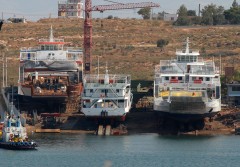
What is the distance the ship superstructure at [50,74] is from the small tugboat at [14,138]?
23.3 meters

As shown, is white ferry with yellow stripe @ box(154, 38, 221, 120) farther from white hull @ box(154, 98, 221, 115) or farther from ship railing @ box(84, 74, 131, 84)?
ship railing @ box(84, 74, 131, 84)

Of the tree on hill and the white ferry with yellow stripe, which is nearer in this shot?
the white ferry with yellow stripe

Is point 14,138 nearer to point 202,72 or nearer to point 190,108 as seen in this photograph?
point 190,108

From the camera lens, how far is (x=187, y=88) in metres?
120

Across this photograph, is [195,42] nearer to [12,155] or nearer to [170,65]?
[170,65]

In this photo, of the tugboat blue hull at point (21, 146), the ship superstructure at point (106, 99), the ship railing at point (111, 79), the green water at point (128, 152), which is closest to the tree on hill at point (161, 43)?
the ship railing at point (111, 79)

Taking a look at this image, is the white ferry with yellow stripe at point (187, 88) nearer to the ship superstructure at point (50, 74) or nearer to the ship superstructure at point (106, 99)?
the ship superstructure at point (106, 99)

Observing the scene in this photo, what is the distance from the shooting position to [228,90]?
416 feet

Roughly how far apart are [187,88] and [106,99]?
26.7 feet

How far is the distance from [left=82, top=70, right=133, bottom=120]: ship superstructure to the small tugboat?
16.6m

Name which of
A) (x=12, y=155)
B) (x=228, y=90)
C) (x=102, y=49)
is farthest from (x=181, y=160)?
(x=102, y=49)

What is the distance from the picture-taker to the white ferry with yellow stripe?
115 meters

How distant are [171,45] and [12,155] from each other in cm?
9928

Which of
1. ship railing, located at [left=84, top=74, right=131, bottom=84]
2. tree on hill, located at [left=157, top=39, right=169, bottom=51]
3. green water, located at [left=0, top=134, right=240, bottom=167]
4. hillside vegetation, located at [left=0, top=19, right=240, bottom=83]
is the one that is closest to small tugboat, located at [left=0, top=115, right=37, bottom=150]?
green water, located at [left=0, top=134, right=240, bottom=167]
